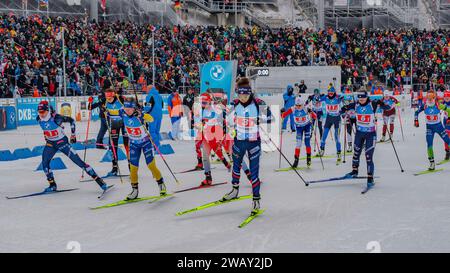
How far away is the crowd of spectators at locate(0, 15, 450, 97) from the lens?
1100 inches

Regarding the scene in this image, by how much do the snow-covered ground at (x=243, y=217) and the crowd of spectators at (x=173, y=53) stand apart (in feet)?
20.3

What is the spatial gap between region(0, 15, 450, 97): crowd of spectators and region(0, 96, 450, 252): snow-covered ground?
6.18m

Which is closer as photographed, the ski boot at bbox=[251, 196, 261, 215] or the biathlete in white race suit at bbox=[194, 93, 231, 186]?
the ski boot at bbox=[251, 196, 261, 215]

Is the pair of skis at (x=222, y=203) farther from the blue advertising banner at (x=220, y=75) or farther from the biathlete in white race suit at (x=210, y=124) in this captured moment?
the blue advertising banner at (x=220, y=75)

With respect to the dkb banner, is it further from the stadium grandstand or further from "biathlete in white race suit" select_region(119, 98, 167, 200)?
"biathlete in white race suit" select_region(119, 98, 167, 200)

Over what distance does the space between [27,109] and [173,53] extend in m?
12.7

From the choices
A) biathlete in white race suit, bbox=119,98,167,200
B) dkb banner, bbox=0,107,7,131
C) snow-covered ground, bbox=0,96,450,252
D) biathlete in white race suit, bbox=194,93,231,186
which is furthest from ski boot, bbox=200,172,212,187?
dkb banner, bbox=0,107,7,131

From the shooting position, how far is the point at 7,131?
2492 cm

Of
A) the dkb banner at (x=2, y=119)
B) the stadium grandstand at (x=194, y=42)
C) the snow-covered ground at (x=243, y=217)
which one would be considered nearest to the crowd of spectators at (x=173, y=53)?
the stadium grandstand at (x=194, y=42)

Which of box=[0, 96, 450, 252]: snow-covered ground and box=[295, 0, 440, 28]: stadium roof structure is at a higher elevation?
box=[295, 0, 440, 28]: stadium roof structure

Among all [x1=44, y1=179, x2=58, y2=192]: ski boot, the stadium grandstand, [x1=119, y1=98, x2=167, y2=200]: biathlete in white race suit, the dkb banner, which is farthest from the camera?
the stadium grandstand
